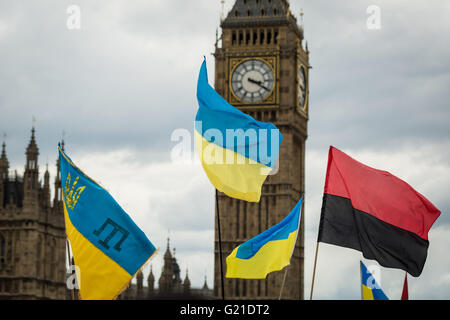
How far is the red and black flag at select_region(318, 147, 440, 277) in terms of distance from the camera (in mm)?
21250

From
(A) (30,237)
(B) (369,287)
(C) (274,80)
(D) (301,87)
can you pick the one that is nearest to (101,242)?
(B) (369,287)

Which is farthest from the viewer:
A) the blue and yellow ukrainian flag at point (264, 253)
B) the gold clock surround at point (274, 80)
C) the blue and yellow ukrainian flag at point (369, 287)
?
the gold clock surround at point (274, 80)

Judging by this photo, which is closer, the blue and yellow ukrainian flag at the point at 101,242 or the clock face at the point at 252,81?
the blue and yellow ukrainian flag at the point at 101,242

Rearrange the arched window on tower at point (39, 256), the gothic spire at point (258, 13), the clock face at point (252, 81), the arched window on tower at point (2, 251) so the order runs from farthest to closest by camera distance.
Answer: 1. the gothic spire at point (258, 13)
2. the clock face at point (252, 81)
3. the arched window on tower at point (39, 256)
4. the arched window on tower at point (2, 251)

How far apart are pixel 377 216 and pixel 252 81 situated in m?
68.0

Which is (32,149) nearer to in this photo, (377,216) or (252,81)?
(252,81)

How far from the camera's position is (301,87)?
300 feet

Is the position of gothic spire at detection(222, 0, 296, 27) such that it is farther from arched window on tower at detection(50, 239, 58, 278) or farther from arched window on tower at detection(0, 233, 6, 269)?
arched window on tower at detection(0, 233, 6, 269)

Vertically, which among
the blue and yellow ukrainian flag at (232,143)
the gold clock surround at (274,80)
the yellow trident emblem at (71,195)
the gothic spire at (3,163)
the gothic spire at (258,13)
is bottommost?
the yellow trident emblem at (71,195)

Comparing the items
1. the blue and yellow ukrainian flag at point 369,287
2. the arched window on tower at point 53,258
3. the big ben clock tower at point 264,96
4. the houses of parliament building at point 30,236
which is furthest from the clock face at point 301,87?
the blue and yellow ukrainian flag at point 369,287

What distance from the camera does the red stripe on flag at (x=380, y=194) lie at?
70.5 ft

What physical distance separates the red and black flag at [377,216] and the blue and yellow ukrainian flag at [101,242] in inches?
156

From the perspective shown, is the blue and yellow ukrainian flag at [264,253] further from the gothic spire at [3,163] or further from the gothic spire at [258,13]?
the gothic spire at [258,13]
